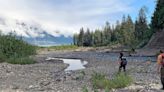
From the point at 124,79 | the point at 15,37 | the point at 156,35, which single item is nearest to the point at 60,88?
the point at 124,79

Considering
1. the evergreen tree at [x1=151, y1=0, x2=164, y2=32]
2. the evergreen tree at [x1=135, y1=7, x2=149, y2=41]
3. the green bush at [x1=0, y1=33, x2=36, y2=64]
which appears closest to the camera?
the green bush at [x1=0, y1=33, x2=36, y2=64]

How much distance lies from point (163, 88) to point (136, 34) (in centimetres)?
15957

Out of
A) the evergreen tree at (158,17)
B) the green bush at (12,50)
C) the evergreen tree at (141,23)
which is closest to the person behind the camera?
the green bush at (12,50)

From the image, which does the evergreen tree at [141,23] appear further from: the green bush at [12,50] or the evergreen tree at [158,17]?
the green bush at [12,50]

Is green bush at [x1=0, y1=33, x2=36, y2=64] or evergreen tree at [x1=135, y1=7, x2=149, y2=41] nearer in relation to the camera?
green bush at [x1=0, y1=33, x2=36, y2=64]

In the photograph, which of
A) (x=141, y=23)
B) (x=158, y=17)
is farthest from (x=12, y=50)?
(x=141, y=23)

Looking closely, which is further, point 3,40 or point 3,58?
point 3,40

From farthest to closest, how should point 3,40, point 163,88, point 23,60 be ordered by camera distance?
point 3,40, point 23,60, point 163,88

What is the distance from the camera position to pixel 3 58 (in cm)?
6862

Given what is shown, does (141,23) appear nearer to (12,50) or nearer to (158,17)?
(158,17)

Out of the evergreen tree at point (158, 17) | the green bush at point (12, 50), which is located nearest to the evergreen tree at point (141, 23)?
the evergreen tree at point (158, 17)

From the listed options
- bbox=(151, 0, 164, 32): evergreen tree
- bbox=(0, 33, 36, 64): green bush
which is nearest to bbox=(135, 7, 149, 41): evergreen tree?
bbox=(151, 0, 164, 32): evergreen tree

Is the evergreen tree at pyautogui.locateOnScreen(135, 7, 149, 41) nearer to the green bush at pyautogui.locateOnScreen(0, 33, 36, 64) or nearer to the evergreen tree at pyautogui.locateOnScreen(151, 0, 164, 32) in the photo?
the evergreen tree at pyautogui.locateOnScreen(151, 0, 164, 32)

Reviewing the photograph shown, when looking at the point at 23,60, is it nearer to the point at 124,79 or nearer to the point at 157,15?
the point at 124,79
